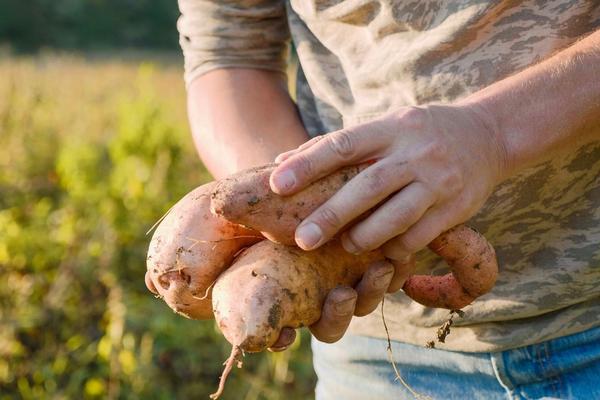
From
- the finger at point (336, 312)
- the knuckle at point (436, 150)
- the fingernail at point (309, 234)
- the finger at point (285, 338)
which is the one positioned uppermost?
the knuckle at point (436, 150)

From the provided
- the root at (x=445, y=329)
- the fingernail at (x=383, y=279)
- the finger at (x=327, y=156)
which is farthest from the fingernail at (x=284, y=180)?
the root at (x=445, y=329)

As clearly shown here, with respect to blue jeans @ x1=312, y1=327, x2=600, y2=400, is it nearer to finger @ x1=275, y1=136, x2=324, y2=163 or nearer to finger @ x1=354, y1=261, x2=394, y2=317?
finger @ x1=354, y1=261, x2=394, y2=317

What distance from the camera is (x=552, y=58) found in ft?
4.69

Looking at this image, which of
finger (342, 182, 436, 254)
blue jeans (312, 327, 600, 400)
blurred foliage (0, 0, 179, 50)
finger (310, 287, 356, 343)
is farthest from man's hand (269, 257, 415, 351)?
blurred foliage (0, 0, 179, 50)

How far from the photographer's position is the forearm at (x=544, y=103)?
4.56ft

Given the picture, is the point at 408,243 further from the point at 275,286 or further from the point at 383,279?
the point at 275,286

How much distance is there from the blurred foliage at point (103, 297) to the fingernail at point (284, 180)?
1993 mm

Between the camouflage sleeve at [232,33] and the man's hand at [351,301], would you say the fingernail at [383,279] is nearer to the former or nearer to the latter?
the man's hand at [351,301]

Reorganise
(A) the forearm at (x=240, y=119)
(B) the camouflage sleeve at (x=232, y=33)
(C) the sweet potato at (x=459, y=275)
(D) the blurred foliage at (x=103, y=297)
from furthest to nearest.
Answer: (D) the blurred foliage at (x=103, y=297)
(B) the camouflage sleeve at (x=232, y=33)
(A) the forearm at (x=240, y=119)
(C) the sweet potato at (x=459, y=275)

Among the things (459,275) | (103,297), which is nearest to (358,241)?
(459,275)

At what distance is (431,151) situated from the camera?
4.30ft

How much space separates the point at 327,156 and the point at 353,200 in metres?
0.08

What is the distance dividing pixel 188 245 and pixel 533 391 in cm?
71

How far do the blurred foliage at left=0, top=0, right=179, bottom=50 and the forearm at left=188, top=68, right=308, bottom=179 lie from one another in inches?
1110
